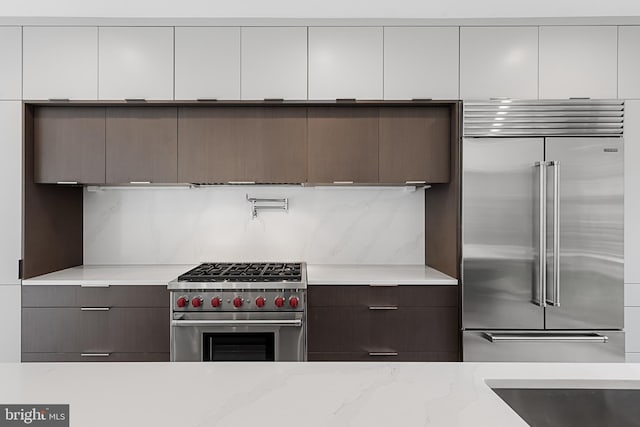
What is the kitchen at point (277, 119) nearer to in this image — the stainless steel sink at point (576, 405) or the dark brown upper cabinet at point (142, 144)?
the dark brown upper cabinet at point (142, 144)

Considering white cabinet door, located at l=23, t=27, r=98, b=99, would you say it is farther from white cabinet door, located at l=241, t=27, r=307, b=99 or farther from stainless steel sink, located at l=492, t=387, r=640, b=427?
stainless steel sink, located at l=492, t=387, r=640, b=427

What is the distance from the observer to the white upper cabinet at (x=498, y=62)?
8.98 ft

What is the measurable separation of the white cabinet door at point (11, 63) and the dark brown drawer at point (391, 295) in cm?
220

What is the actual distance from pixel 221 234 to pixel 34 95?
1.47 m

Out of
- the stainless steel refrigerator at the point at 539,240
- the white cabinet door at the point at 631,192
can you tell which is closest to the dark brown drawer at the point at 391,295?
the stainless steel refrigerator at the point at 539,240

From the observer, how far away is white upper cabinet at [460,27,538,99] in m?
2.74

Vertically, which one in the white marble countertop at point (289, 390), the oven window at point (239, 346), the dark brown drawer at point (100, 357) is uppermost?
the white marble countertop at point (289, 390)

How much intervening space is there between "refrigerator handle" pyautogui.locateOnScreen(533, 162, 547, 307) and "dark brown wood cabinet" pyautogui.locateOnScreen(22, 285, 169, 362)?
2202 mm

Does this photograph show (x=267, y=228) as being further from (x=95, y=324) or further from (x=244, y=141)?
(x=95, y=324)

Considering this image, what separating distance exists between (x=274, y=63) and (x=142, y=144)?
0.97m

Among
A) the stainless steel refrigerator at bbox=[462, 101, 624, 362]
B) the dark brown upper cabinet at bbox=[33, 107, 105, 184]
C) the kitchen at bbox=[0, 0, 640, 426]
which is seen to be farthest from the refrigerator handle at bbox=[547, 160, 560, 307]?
the dark brown upper cabinet at bbox=[33, 107, 105, 184]

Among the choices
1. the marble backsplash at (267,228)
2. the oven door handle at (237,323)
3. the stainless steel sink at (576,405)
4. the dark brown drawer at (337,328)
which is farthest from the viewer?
the marble backsplash at (267,228)

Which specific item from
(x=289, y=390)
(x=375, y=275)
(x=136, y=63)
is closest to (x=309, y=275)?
(x=375, y=275)

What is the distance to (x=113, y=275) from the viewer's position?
281 cm
